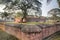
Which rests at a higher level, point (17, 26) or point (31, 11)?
point (31, 11)

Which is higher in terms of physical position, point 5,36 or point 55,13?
point 55,13

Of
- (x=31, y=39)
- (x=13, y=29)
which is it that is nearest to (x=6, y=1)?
(x=13, y=29)

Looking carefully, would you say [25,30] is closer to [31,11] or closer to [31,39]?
[31,39]

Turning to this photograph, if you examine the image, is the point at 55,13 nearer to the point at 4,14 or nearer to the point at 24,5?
the point at 24,5

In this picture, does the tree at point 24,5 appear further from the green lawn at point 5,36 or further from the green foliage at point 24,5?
the green lawn at point 5,36

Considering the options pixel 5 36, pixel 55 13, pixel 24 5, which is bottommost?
pixel 5 36

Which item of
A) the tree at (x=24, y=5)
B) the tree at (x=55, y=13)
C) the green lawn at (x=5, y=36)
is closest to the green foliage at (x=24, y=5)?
the tree at (x=24, y=5)

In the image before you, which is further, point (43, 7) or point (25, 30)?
point (43, 7)

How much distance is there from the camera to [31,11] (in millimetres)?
2051

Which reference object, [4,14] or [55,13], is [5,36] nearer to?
[4,14]

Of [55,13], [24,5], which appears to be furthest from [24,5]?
[55,13]

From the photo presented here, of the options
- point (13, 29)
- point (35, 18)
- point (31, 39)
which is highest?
point (35, 18)

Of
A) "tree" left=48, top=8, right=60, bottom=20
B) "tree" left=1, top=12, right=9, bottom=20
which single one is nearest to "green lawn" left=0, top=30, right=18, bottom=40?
"tree" left=1, top=12, right=9, bottom=20

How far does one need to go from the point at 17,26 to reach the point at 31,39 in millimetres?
247
